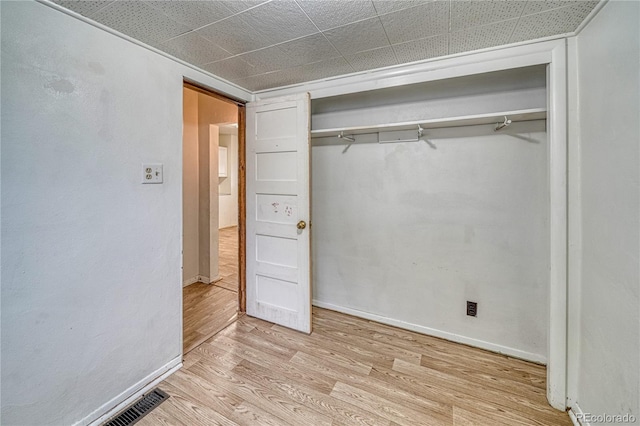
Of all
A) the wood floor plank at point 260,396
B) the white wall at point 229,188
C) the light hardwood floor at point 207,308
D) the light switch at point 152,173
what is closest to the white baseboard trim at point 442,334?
the light hardwood floor at point 207,308

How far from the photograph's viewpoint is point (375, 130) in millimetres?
2330

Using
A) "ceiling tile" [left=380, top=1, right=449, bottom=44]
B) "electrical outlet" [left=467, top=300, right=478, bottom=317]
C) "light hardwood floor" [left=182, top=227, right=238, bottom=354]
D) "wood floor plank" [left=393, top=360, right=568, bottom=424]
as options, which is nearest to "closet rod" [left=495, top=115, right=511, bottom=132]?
"ceiling tile" [left=380, top=1, right=449, bottom=44]

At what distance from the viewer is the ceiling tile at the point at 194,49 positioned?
1600 millimetres

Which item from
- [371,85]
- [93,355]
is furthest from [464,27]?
[93,355]

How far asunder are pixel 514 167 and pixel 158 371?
2881 mm

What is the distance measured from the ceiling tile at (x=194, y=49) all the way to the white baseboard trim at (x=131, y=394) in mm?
2105

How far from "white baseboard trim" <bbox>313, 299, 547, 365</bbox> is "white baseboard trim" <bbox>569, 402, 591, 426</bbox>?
0.44 metres

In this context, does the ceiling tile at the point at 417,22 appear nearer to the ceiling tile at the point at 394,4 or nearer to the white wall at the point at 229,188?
the ceiling tile at the point at 394,4

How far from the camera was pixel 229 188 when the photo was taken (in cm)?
777

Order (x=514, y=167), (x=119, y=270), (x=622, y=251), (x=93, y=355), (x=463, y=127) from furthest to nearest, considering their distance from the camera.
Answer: (x=463, y=127) < (x=514, y=167) < (x=119, y=270) < (x=93, y=355) < (x=622, y=251)

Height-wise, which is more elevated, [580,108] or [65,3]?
[65,3]

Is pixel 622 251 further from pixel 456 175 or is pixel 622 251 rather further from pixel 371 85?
pixel 371 85

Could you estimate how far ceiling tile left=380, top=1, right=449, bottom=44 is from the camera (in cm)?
134
